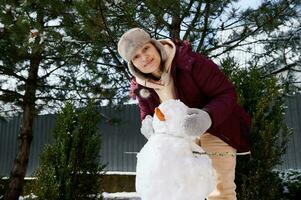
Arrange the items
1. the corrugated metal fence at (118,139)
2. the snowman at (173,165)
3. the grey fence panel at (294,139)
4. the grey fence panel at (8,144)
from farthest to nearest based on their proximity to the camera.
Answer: the grey fence panel at (8,144)
the corrugated metal fence at (118,139)
the grey fence panel at (294,139)
the snowman at (173,165)

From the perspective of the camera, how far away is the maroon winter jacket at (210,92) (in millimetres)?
1902

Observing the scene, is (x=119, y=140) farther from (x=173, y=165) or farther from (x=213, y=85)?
(x=173, y=165)

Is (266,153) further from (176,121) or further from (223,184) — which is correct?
(176,121)

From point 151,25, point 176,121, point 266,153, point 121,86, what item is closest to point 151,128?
point 176,121

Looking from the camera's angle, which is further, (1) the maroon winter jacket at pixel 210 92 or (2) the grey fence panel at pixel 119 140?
(2) the grey fence panel at pixel 119 140

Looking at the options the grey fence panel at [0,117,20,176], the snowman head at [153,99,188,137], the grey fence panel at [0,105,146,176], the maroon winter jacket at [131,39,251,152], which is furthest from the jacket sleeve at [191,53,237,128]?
the grey fence panel at [0,117,20,176]

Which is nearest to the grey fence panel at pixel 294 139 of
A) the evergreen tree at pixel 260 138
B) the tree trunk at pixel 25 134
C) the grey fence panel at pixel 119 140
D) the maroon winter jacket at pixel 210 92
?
the grey fence panel at pixel 119 140

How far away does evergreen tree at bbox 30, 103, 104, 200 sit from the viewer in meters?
3.92

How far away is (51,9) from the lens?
458cm

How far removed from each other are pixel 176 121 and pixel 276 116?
214cm

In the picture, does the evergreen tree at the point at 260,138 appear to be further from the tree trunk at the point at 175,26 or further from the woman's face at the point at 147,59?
the woman's face at the point at 147,59

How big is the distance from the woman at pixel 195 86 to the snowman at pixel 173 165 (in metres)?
0.17

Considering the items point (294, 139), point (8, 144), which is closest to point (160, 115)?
point (294, 139)

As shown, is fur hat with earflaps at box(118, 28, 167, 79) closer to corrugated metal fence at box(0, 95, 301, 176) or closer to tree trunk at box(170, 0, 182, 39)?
tree trunk at box(170, 0, 182, 39)
